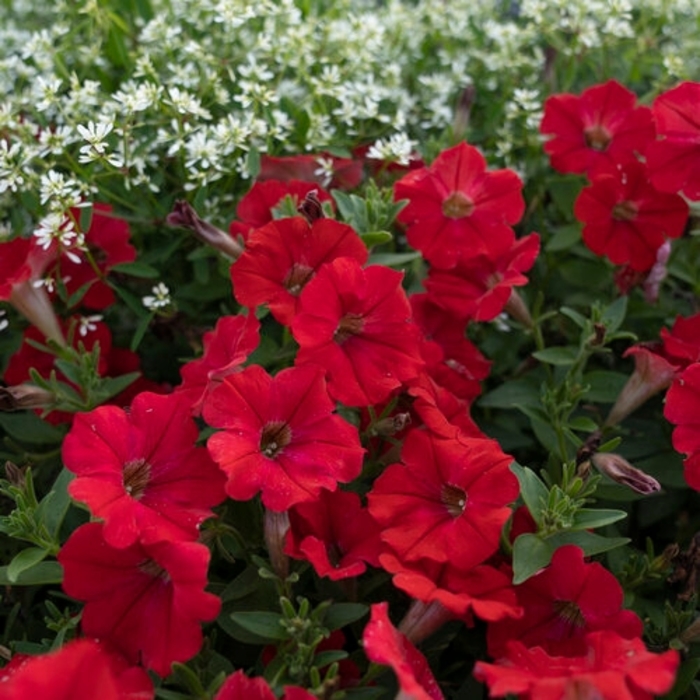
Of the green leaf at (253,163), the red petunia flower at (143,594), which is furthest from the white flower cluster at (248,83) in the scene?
the red petunia flower at (143,594)

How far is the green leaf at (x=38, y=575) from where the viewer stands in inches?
42.4

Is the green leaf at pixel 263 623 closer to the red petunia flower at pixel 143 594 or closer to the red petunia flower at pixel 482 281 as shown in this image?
the red petunia flower at pixel 143 594

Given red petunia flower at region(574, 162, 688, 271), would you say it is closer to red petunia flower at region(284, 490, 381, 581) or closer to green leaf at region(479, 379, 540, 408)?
green leaf at region(479, 379, 540, 408)

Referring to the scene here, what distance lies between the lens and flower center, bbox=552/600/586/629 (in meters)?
1.08

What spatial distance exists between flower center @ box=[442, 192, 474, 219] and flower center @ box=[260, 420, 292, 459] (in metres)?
0.48

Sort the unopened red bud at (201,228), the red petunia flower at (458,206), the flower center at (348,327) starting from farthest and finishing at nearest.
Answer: the red petunia flower at (458,206) < the unopened red bud at (201,228) < the flower center at (348,327)

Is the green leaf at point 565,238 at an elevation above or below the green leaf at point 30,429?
above

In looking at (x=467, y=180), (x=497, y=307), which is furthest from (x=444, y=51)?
(x=497, y=307)

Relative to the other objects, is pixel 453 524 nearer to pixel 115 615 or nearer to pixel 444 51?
pixel 115 615

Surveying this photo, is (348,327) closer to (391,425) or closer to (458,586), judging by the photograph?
(391,425)

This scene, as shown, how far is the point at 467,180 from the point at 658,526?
62cm

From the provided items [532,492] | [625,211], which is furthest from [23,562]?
[625,211]

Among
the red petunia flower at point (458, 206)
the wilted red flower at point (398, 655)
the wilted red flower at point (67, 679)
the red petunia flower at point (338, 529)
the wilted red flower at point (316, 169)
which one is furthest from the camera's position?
the wilted red flower at point (316, 169)

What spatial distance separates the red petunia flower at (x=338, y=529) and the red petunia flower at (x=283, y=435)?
0.16ft
